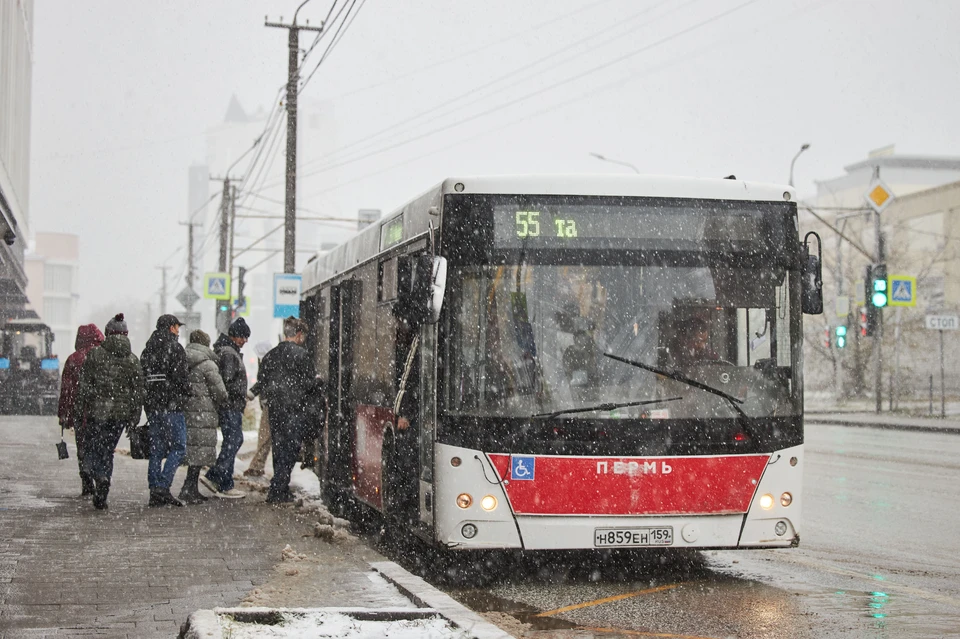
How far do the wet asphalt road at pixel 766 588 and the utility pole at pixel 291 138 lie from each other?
508 inches

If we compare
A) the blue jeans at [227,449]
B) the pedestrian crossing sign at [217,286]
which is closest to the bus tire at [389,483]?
the blue jeans at [227,449]

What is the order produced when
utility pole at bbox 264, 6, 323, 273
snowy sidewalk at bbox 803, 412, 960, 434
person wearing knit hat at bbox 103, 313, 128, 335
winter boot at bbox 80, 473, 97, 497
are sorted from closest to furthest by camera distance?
person wearing knit hat at bbox 103, 313, 128, 335 → winter boot at bbox 80, 473, 97, 497 → utility pole at bbox 264, 6, 323, 273 → snowy sidewalk at bbox 803, 412, 960, 434

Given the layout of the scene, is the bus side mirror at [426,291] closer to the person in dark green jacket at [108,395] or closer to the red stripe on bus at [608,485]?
the red stripe on bus at [608,485]

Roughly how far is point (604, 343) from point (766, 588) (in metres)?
1.93

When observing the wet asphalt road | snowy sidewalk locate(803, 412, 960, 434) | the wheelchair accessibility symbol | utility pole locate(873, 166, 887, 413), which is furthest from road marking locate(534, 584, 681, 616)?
utility pole locate(873, 166, 887, 413)

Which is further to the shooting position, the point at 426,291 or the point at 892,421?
the point at 892,421

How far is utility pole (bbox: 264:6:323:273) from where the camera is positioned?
905 inches

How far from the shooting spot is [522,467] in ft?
27.1

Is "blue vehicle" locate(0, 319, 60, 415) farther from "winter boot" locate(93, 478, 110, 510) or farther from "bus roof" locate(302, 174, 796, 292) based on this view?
"bus roof" locate(302, 174, 796, 292)

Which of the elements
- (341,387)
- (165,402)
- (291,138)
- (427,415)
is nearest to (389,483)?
(427,415)

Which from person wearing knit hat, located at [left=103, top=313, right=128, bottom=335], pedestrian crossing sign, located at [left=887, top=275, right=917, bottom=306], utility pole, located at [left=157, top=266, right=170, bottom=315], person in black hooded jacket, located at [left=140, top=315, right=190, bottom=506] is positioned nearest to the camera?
person wearing knit hat, located at [left=103, top=313, right=128, bottom=335]

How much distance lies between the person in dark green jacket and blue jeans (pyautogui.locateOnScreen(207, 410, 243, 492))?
1.60 metres

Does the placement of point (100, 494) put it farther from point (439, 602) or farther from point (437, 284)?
point (439, 602)

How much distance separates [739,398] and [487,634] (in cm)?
334
